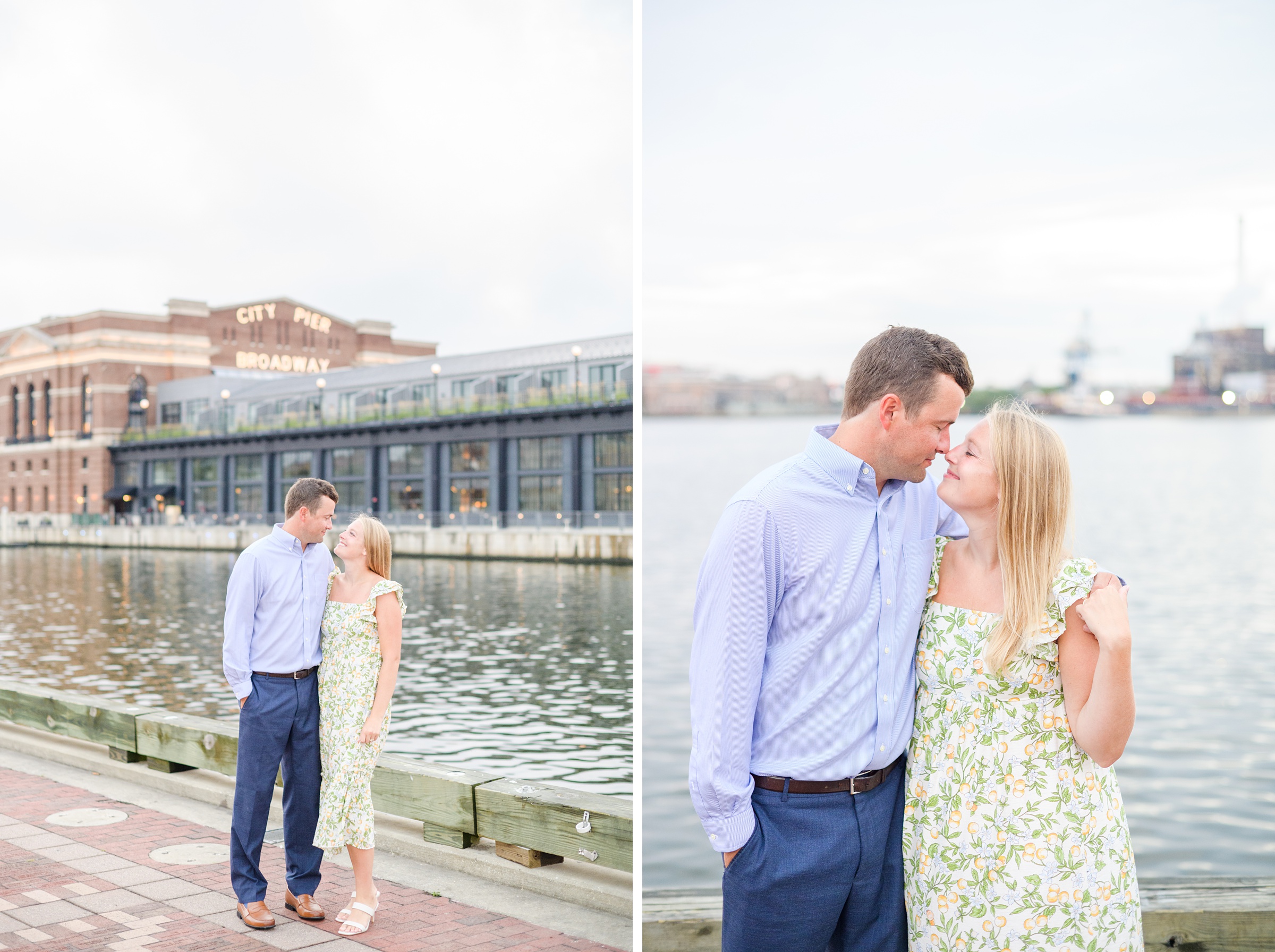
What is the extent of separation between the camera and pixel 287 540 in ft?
14.0

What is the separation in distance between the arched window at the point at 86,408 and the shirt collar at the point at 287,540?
157 ft

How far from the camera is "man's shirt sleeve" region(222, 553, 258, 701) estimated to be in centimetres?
411

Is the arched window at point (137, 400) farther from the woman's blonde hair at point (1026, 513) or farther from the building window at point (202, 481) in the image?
the woman's blonde hair at point (1026, 513)

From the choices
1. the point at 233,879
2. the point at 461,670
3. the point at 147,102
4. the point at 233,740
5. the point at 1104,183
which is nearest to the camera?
the point at 233,879

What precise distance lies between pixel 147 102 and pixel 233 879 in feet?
85.8

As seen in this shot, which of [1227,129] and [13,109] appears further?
[1227,129]

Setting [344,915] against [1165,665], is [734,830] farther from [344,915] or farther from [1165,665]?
[1165,665]

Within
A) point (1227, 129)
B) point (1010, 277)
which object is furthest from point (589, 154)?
point (1227, 129)

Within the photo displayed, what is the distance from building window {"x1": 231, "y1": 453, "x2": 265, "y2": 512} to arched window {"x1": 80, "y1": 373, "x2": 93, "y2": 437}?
7.47 meters

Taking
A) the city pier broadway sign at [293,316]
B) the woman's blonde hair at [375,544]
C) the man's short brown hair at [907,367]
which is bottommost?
the woman's blonde hair at [375,544]

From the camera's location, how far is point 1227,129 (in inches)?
3130

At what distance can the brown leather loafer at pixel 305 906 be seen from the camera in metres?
4.17

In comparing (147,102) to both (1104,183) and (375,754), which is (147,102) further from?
(1104,183)

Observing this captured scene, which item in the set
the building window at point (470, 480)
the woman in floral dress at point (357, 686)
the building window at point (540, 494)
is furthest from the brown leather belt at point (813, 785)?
the building window at point (470, 480)
